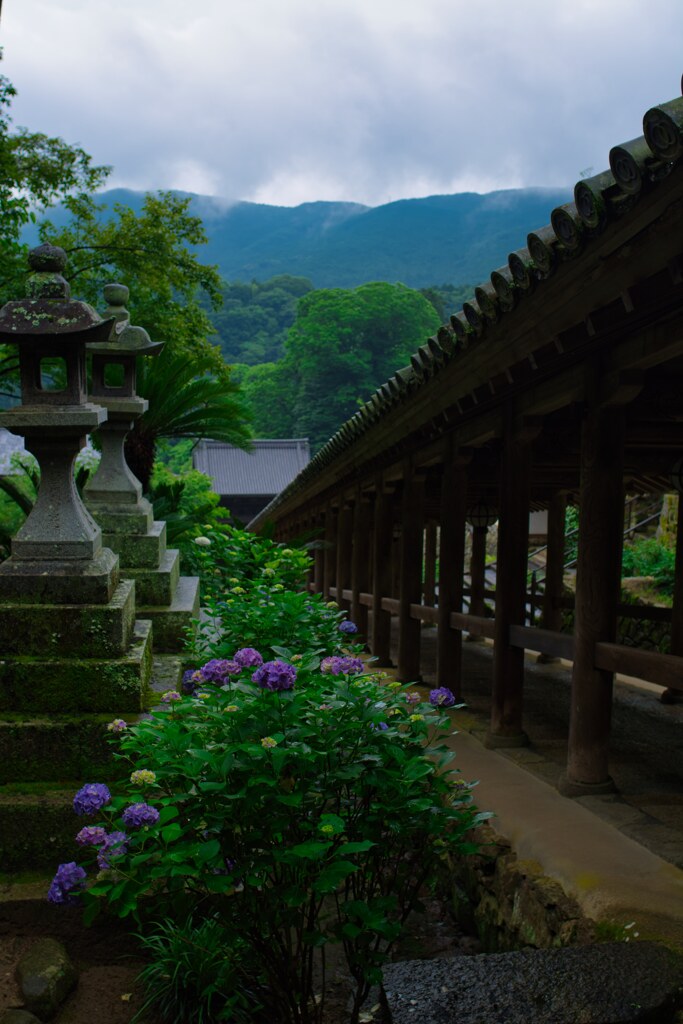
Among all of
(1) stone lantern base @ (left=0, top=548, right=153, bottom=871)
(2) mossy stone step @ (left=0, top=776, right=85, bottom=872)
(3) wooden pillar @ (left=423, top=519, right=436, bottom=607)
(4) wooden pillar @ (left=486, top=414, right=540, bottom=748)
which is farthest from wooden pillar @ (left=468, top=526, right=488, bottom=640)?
(2) mossy stone step @ (left=0, top=776, right=85, bottom=872)

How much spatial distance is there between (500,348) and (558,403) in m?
0.53

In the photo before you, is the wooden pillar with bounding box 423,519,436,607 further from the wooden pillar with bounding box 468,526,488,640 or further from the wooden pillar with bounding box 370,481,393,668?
the wooden pillar with bounding box 370,481,393,668

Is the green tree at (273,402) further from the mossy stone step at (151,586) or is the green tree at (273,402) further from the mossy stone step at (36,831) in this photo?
the mossy stone step at (36,831)

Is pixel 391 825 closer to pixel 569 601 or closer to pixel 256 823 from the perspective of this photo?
pixel 256 823

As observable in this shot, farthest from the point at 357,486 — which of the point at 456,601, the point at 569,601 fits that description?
the point at 456,601

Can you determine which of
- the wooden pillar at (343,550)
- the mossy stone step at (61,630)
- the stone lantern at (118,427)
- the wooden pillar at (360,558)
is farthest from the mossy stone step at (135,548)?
the wooden pillar at (343,550)

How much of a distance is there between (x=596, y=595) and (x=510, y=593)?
140cm

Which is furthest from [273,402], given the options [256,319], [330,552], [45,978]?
[45,978]

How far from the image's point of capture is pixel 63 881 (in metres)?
2.63

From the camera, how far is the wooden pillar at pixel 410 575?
8.66m

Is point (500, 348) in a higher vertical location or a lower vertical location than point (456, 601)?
higher

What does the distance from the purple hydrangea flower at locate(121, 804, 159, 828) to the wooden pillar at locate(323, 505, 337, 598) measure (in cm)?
1204

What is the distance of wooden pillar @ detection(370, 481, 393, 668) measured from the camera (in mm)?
10164

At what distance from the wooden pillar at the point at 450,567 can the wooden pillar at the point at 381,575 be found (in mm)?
2765
